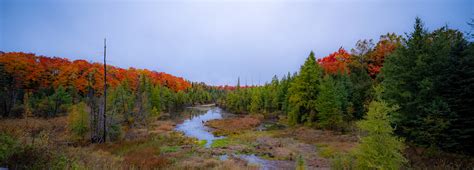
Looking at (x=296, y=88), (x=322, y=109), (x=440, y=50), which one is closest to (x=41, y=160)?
(x=440, y=50)

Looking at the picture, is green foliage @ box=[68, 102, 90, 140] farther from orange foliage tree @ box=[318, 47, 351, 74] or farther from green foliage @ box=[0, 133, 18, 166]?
orange foliage tree @ box=[318, 47, 351, 74]

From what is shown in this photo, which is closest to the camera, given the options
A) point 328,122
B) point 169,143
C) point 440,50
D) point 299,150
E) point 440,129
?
point 440,129

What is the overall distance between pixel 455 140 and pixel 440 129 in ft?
4.55

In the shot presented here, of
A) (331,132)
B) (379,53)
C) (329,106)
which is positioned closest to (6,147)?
(331,132)

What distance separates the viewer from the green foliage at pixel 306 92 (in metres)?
34.8

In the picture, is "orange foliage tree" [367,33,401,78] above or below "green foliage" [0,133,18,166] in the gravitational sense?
above

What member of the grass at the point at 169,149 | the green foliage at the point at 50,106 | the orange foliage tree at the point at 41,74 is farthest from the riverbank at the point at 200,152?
the orange foliage tree at the point at 41,74

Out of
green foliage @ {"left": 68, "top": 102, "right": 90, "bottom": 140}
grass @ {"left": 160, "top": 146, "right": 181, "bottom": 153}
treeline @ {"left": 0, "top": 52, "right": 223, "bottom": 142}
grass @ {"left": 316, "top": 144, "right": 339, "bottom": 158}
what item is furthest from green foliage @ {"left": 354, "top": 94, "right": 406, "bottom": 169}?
green foliage @ {"left": 68, "top": 102, "right": 90, "bottom": 140}

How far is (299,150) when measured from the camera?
864 inches

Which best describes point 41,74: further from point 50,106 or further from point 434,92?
point 434,92

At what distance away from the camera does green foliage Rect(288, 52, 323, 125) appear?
34.8 metres

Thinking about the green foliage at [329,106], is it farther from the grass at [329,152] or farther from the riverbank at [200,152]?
the grass at [329,152]

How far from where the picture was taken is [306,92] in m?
35.2

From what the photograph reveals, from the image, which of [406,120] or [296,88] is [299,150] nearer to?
[406,120]
